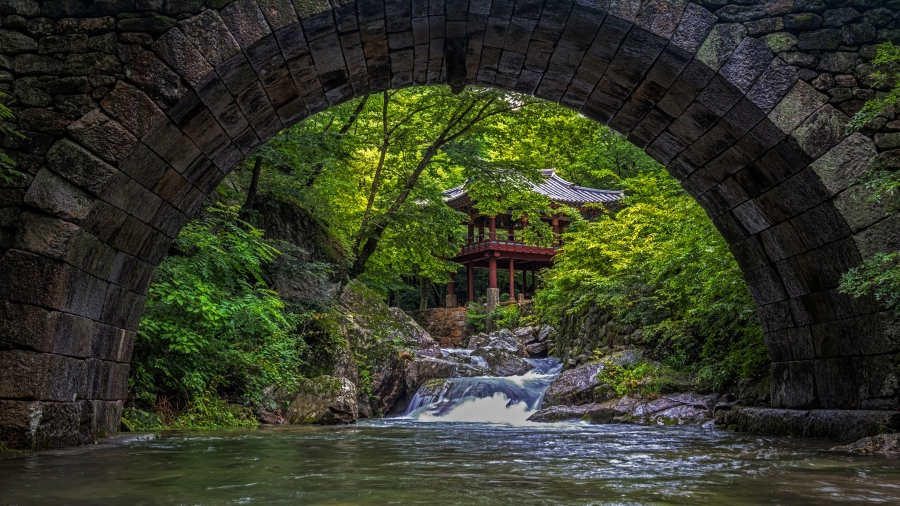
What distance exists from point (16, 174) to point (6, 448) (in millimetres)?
1819

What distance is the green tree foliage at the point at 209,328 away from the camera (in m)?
8.02

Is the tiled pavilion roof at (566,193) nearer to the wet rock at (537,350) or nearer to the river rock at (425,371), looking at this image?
the wet rock at (537,350)

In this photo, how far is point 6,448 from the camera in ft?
14.9

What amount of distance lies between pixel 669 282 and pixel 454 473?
700 centimetres

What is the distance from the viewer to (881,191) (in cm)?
514

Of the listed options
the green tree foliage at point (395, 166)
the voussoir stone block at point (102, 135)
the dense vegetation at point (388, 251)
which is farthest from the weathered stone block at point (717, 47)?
the green tree foliage at point (395, 166)

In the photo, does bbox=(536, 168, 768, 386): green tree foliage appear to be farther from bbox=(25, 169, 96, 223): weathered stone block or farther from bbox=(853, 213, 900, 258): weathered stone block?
bbox=(25, 169, 96, 223): weathered stone block

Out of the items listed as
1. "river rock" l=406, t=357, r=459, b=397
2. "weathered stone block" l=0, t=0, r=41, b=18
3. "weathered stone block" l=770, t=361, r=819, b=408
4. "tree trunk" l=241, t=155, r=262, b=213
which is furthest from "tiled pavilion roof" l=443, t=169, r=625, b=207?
"weathered stone block" l=0, t=0, r=41, b=18

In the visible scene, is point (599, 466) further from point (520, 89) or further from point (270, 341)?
point (270, 341)

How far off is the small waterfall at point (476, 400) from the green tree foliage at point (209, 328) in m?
5.10

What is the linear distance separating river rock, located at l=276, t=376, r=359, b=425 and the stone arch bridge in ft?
14.1

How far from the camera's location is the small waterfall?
1469 cm

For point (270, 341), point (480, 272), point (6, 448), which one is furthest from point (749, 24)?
point (480, 272)

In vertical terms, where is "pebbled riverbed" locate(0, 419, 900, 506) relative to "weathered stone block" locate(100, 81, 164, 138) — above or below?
below
